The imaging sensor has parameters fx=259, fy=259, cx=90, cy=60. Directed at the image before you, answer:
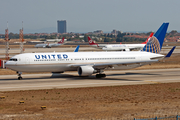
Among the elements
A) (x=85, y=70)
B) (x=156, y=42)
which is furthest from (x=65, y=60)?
(x=156, y=42)

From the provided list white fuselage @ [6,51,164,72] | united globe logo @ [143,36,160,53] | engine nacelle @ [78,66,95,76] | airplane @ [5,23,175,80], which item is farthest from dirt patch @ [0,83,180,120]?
united globe logo @ [143,36,160,53]

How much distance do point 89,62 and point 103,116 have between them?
24.7 meters

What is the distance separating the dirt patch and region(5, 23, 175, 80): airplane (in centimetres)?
876

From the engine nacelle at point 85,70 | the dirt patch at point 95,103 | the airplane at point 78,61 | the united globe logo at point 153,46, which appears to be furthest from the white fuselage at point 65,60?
the dirt patch at point 95,103

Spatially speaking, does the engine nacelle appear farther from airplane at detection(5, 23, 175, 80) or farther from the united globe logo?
the united globe logo

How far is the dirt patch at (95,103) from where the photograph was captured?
2168 centimetres

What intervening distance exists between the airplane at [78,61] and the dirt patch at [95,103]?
876 cm

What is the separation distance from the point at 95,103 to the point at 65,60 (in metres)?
18.7

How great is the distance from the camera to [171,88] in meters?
35.0

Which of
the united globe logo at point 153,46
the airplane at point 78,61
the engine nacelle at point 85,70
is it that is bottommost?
the engine nacelle at point 85,70

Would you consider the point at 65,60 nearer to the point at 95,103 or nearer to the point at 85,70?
the point at 85,70

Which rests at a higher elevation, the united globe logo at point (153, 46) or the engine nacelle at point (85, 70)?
the united globe logo at point (153, 46)

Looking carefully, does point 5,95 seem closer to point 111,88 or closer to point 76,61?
point 111,88

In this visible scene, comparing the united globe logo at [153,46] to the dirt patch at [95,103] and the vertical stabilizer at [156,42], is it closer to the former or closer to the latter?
the vertical stabilizer at [156,42]
